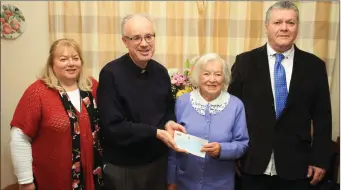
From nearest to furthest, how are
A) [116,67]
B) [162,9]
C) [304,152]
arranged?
[116,67] < [304,152] < [162,9]

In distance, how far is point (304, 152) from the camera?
68.9 inches

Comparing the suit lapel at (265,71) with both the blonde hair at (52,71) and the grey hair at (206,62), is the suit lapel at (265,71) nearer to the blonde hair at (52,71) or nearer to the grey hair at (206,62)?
the grey hair at (206,62)

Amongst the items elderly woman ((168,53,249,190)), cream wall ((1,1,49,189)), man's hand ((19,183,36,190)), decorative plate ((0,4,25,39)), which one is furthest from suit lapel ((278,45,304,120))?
decorative plate ((0,4,25,39))

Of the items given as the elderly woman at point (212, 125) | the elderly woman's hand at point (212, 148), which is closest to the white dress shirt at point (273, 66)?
the elderly woman at point (212, 125)

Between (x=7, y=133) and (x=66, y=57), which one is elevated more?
(x=66, y=57)

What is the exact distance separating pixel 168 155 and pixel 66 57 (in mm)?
784

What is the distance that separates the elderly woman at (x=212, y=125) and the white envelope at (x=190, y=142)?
0.22 feet

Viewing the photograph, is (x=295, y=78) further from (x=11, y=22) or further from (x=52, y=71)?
(x=11, y=22)

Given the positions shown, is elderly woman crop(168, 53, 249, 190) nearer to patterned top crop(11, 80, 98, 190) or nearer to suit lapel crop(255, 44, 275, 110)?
suit lapel crop(255, 44, 275, 110)

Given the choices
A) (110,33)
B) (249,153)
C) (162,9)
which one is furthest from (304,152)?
(110,33)

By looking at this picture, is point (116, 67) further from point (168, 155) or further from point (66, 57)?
point (168, 155)

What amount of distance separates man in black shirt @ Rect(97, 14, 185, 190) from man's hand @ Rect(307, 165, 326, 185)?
77cm

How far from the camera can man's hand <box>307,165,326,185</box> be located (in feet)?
5.75

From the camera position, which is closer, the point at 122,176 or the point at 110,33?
the point at 122,176
